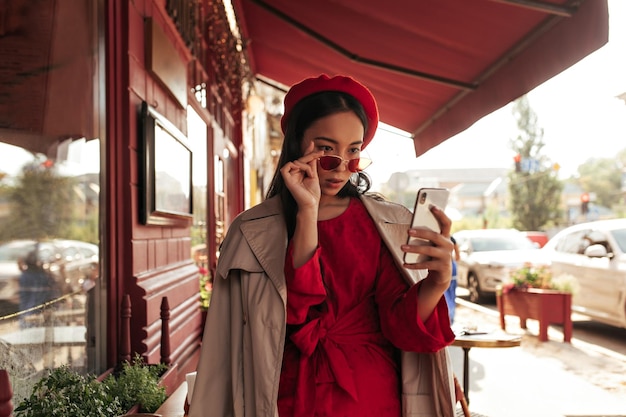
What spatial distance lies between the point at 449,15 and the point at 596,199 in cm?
8471

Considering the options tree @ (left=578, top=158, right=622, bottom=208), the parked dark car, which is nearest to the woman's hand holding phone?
the parked dark car

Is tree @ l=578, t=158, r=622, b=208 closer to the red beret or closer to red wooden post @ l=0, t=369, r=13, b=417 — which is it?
the red beret

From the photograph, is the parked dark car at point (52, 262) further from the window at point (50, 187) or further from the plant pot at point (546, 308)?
the plant pot at point (546, 308)

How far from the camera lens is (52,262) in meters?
2.82

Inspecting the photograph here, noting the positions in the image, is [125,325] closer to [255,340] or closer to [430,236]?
[255,340]

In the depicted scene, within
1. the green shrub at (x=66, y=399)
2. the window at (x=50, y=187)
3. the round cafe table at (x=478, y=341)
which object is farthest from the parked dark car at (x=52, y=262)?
the round cafe table at (x=478, y=341)

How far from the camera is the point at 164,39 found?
4.62m

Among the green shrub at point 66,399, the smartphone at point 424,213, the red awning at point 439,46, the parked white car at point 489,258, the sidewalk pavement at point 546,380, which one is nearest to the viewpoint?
the smartphone at point 424,213

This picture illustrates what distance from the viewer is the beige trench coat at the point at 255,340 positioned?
1.62 m

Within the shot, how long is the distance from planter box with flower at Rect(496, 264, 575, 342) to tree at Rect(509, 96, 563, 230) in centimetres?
4575

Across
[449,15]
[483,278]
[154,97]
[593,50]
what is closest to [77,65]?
[154,97]

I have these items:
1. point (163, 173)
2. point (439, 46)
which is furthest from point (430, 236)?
point (439, 46)

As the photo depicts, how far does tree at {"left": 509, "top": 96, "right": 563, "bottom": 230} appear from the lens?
54.6m

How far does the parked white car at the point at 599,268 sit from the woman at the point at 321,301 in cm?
832
